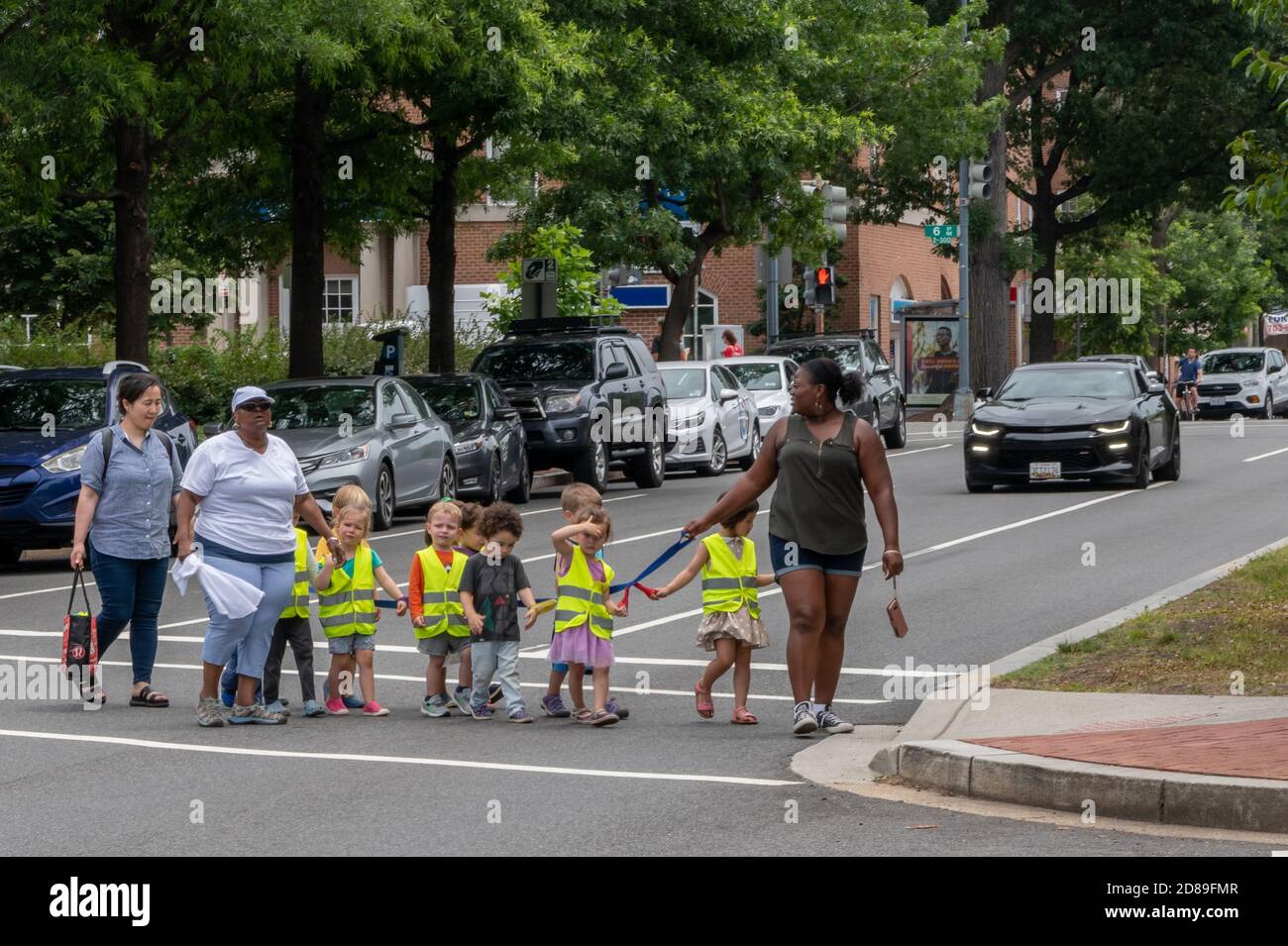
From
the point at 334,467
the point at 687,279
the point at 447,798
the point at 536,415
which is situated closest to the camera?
the point at 447,798

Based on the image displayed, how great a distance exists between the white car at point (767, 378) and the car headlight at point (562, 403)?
29.9 ft

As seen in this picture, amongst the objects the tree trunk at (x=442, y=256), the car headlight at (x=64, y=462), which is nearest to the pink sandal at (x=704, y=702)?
the car headlight at (x=64, y=462)

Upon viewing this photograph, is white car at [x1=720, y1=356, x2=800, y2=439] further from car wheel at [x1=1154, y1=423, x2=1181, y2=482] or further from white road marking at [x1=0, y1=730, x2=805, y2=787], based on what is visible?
white road marking at [x1=0, y1=730, x2=805, y2=787]

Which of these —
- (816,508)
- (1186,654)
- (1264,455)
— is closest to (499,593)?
(816,508)

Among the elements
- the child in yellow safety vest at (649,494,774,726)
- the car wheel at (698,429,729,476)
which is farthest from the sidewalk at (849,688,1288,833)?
the car wheel at (698,429,729,476)

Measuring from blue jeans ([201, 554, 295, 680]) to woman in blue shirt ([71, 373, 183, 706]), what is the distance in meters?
0.89

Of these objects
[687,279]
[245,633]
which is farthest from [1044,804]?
[687,279]

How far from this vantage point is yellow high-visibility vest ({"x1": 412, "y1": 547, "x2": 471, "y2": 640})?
36.6 ft

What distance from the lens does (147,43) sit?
22594 mm

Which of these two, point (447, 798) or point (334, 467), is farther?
point (334, 467)

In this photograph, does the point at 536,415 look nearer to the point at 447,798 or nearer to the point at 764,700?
the point at 764,700

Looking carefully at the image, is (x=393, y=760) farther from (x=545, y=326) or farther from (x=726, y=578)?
(x=545, y=326)

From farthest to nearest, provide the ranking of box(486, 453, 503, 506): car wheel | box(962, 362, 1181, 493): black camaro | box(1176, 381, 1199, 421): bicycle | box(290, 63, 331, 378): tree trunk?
box(1176, 381, 1199, 421): bicycle < box(290, 63, 331, 378): tree trunk < box(962, 362, 1181, 493): black camaro < box(486, 453, 503, 506): car wheel

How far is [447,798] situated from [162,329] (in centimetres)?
4074
